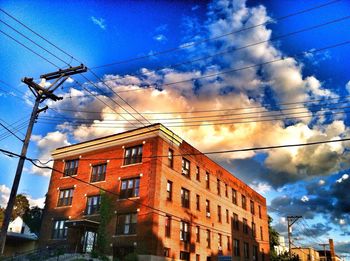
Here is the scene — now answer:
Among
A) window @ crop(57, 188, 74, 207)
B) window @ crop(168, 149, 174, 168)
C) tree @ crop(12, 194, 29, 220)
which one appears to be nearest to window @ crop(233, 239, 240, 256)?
window @ crop(168, 149, 174, 168)

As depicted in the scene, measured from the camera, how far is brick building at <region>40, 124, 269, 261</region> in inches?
1254

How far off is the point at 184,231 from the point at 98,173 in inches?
432

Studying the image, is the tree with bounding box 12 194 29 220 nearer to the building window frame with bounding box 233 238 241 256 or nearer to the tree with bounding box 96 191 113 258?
the tree with bounding box 96 191 113 258

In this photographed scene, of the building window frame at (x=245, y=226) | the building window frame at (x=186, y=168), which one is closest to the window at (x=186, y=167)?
the building window frame at (x=186, y=168)

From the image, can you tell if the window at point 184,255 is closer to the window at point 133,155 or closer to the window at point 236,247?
the window at point 133,155

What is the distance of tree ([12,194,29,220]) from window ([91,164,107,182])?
48423 millimetres

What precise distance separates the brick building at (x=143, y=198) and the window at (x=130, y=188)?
0.09m

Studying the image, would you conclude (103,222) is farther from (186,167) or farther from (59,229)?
(186,167)

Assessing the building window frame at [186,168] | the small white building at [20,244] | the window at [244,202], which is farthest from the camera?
the window at [244,202]

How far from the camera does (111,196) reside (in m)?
34.6

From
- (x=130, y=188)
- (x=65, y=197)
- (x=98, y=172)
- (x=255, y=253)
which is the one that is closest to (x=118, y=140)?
(x=98, y=172)

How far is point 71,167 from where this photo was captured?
132 feet

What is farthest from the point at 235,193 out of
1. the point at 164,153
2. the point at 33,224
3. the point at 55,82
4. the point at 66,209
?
→ the point at 33,224

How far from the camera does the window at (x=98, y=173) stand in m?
36.8
